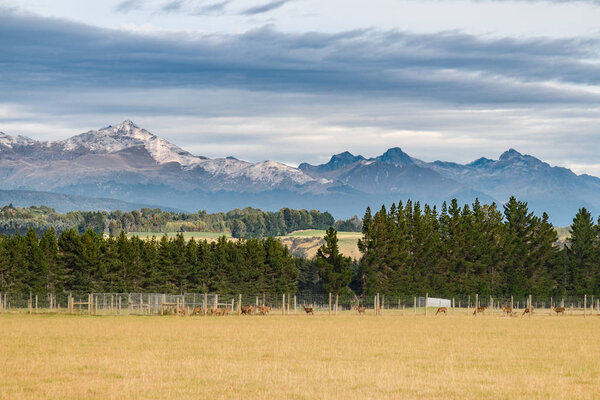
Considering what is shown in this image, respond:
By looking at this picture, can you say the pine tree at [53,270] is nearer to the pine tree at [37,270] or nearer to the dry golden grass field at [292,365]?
the pine tree at [37,270]

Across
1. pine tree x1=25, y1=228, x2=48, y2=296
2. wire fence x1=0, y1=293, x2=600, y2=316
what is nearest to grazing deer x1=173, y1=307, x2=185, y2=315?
wire fence x1=0, y1=293, x2=600, y2=316

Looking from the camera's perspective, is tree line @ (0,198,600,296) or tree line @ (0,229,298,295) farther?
tree line @ (0,198,600,296)

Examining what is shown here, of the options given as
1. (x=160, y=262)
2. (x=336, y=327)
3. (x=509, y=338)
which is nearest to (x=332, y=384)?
(x=509, y=338)

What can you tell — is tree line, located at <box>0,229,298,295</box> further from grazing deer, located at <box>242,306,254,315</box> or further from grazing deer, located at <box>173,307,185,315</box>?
grazing deer, located at <box>173,307,185,315</box>

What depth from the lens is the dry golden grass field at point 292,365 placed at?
89.4ft

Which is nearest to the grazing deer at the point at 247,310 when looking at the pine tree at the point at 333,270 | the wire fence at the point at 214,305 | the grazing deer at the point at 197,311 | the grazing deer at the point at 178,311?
the wire fence at the point at 214,305

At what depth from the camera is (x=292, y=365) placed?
34375mm

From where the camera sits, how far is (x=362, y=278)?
141625mm

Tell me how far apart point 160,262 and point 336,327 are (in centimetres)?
7019

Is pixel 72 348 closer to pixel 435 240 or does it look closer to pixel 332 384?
pixel 332 384

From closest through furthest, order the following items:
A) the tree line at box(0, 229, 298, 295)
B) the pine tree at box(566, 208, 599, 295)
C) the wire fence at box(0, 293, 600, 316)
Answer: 1. the wire fence at box(0, 293, 600, 316)
2. the tree line at box(0, 229, 298, 295)
3. the pine tree at box(566, 208, 599, 295)

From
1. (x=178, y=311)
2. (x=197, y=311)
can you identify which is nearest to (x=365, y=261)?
(x=197, y=311)

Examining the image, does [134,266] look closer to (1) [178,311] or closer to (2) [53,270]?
(2) [53,270]

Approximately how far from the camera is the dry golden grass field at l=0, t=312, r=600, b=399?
27.2m
